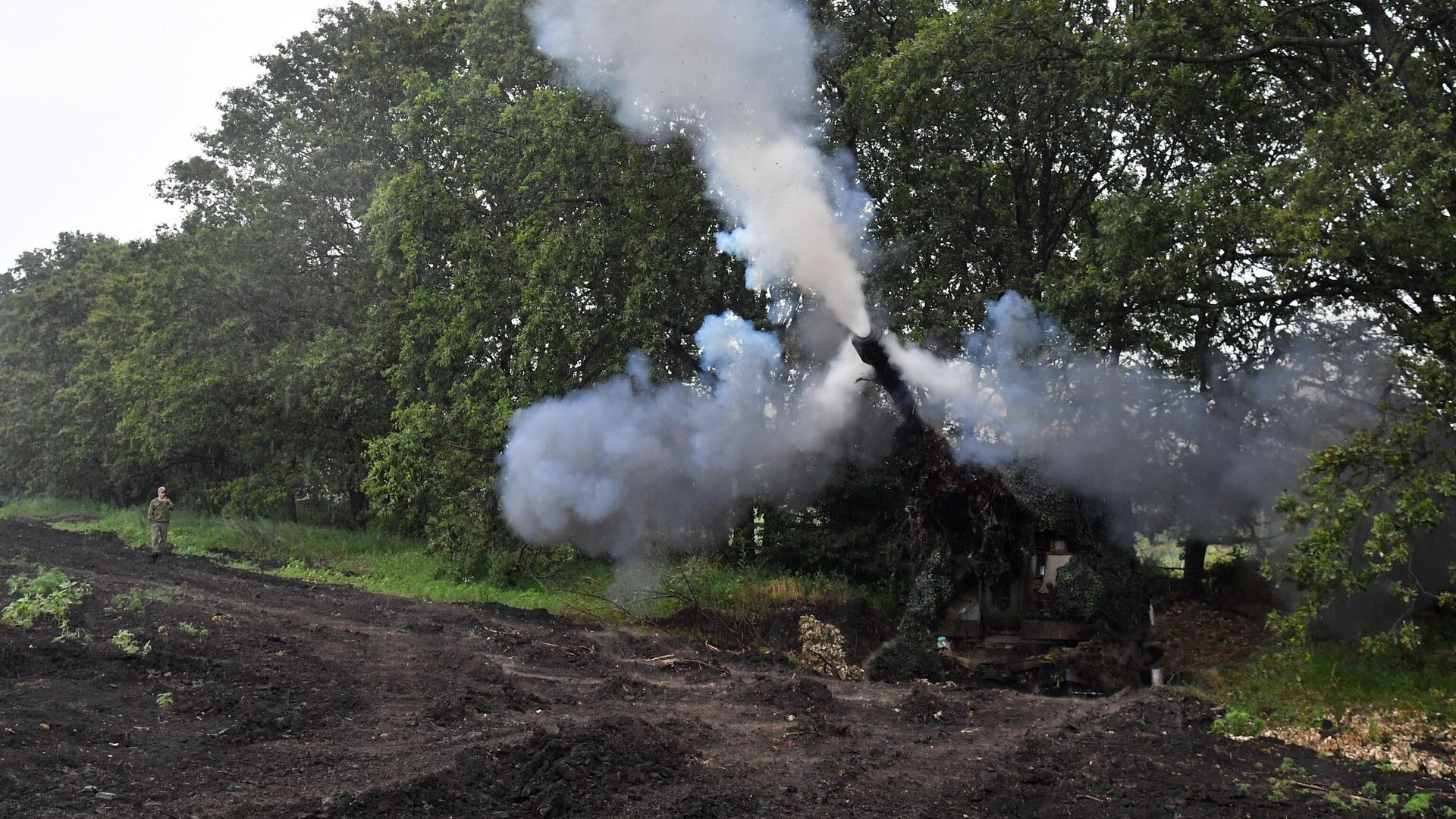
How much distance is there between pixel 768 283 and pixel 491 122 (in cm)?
645

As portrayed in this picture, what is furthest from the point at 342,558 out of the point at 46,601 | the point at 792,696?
the point at 792,696

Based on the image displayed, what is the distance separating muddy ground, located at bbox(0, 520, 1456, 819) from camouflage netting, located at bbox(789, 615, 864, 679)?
94 centimetres

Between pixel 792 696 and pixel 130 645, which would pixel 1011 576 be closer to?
pixel 792 696

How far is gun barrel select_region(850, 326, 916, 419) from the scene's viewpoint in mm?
12875

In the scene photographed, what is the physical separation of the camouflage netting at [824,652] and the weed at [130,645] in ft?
24.5

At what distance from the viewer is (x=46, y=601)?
36.3 ft

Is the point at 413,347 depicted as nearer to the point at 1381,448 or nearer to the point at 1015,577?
the point at 1015,577

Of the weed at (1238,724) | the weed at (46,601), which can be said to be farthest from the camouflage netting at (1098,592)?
the weed at (46,601)

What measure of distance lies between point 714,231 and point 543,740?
13.3m

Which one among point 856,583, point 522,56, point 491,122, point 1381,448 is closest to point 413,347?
point 491,122

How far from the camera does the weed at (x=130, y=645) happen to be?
32.0ft

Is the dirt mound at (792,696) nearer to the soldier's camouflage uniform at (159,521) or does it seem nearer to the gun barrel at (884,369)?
the gun barrel at (884,369)

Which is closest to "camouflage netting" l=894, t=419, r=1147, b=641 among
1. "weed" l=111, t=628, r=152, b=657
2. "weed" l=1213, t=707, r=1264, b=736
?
"weed" l=1213, t=707, r=1264, b=736

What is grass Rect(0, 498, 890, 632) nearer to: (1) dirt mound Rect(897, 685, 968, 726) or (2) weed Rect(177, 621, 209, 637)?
(2) weed Rect(177, 621, 209, 637)
